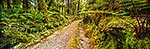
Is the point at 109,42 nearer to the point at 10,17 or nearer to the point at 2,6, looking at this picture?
the point at 10,17

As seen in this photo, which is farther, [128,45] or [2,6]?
[2,6]

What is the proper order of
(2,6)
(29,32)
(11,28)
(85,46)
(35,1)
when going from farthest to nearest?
(35,1) → (2,6) → (29,32) → (11,28) → (85,46)

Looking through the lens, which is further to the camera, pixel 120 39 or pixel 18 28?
pixel 18 28

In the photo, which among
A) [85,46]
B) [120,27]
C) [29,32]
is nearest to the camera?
[120,27]

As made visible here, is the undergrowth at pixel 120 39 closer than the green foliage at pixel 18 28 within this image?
Yes

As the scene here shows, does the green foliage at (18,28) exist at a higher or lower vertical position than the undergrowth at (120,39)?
lower

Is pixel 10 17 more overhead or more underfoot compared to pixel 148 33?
more underfoot

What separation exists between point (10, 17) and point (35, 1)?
4.00 metres

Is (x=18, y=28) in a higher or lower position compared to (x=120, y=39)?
lower

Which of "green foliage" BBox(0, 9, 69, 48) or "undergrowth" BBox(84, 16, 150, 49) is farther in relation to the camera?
"green foliage" BBox(0, 9, 69, 48)

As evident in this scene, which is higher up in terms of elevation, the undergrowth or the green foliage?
the undergrowth

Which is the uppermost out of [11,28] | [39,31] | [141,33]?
[141,33]

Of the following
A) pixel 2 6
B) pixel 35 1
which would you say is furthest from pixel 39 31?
pixel 35 1

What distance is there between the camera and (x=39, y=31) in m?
10.4
